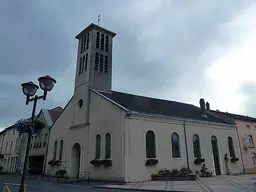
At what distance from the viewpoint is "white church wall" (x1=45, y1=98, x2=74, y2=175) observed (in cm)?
2317

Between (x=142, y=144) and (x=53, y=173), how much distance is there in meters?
11.9

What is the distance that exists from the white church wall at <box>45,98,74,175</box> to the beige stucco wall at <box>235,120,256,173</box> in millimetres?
19820

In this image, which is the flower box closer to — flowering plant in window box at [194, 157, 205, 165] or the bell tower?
flowering plant in window box at [194, 157, 205, 165]

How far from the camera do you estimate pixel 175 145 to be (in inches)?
812

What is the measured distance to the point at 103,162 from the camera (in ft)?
58.9

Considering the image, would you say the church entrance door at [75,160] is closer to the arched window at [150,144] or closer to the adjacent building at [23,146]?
the adjacent building at [23,146]

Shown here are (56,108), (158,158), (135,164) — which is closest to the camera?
(135,164)

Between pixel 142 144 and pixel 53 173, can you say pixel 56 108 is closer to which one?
pixel 53 173

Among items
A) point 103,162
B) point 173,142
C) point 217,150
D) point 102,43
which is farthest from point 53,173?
point 217,150

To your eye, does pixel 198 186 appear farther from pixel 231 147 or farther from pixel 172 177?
pixel 231 147

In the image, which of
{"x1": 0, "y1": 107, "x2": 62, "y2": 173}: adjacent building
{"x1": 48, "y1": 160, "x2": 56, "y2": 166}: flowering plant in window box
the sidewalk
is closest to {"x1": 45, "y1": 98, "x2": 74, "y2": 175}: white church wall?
{"x1": 48, "y1": 160, "x2": 56, "y2": 166}: flowering plant in window box

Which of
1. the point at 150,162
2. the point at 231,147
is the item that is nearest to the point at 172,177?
the point at 150,162

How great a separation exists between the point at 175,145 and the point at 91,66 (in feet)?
37.4

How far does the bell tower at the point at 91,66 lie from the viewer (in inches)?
895
